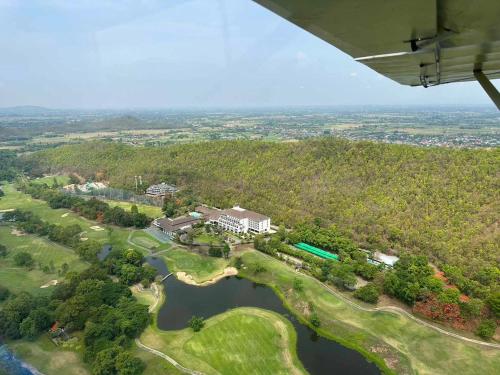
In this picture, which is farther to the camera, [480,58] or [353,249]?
[353,249]

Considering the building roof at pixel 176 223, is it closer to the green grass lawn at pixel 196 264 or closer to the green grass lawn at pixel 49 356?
the green grass lawn at pixel 196 264

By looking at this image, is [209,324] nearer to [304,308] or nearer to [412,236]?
[304,308]

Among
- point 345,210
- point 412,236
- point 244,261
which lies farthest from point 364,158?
point 244,261

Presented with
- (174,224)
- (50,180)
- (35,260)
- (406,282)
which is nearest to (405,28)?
(406,282)

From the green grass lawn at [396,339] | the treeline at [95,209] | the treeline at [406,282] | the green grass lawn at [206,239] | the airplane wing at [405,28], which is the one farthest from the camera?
the treeline at [95,209]

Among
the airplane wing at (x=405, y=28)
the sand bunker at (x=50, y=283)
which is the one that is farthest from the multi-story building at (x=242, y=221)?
the airplane wing at (x=405, y=28)

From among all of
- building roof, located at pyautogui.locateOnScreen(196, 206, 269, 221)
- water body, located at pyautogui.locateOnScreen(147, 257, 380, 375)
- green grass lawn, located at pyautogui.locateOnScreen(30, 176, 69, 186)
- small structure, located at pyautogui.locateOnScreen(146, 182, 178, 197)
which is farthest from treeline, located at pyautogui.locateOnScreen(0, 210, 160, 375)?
green grass lawn, located at pyautogui.locateOnScreen(30, 176, 69, 186)

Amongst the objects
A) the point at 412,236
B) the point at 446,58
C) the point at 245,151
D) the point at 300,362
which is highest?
the point at 446,58
